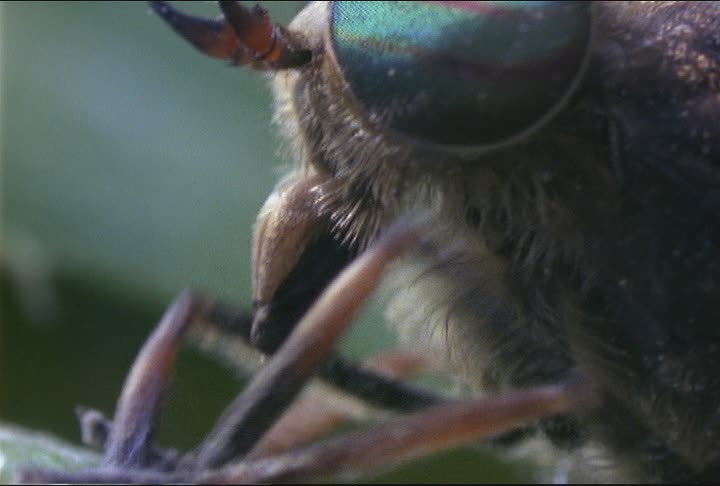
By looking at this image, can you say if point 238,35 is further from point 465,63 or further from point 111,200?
point 111,200

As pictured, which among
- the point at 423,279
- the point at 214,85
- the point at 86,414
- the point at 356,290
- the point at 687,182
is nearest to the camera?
the point at 356,290

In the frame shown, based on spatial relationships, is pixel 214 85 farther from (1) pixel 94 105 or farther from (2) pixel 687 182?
(2) pixel 687 182

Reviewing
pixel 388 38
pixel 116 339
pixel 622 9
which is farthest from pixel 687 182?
pixel 116 339

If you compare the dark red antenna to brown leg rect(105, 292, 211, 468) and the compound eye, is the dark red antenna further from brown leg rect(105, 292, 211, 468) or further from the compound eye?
brown leg rect(105, 292, 211, 468)

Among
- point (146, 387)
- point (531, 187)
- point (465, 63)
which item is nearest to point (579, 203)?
point (531, 187)

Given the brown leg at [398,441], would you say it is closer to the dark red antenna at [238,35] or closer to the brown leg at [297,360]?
the brown leg at [297,360]

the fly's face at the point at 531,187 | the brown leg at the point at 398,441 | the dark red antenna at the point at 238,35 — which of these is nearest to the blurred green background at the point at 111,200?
the fly's face at the point at 531,187

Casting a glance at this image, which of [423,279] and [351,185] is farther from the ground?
[351,185]
